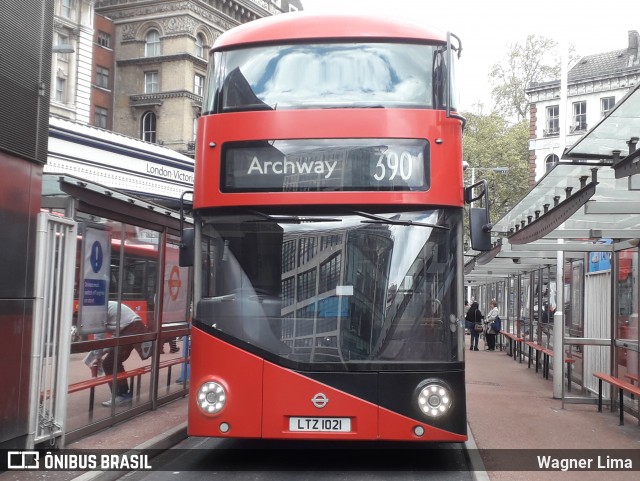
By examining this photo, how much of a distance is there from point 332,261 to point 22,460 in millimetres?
3320

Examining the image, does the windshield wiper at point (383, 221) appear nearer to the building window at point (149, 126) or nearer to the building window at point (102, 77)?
the building window at point (149, 126)

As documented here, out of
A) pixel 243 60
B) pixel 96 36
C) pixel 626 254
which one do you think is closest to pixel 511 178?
pixel 96 36

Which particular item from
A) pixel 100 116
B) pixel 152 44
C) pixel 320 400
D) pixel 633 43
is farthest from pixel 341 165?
pixel 633 43

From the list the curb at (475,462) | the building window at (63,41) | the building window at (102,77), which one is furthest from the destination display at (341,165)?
the building window at (102,77)

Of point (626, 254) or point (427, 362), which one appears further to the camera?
point (626, 254)

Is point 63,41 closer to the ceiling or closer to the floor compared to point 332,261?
closer to the ceiling

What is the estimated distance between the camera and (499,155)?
55.6 meters

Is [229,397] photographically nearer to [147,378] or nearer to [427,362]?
[427,362]

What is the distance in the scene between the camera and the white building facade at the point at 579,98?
48781 millimetres

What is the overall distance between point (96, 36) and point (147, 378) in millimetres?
48183

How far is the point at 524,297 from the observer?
23672 millimetres

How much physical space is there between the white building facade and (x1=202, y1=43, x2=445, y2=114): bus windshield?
41798 mm

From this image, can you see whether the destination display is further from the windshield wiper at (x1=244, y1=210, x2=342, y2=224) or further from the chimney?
the chimney

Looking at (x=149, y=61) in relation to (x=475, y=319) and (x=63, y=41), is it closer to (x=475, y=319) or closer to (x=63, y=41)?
(x=63, y=41)
